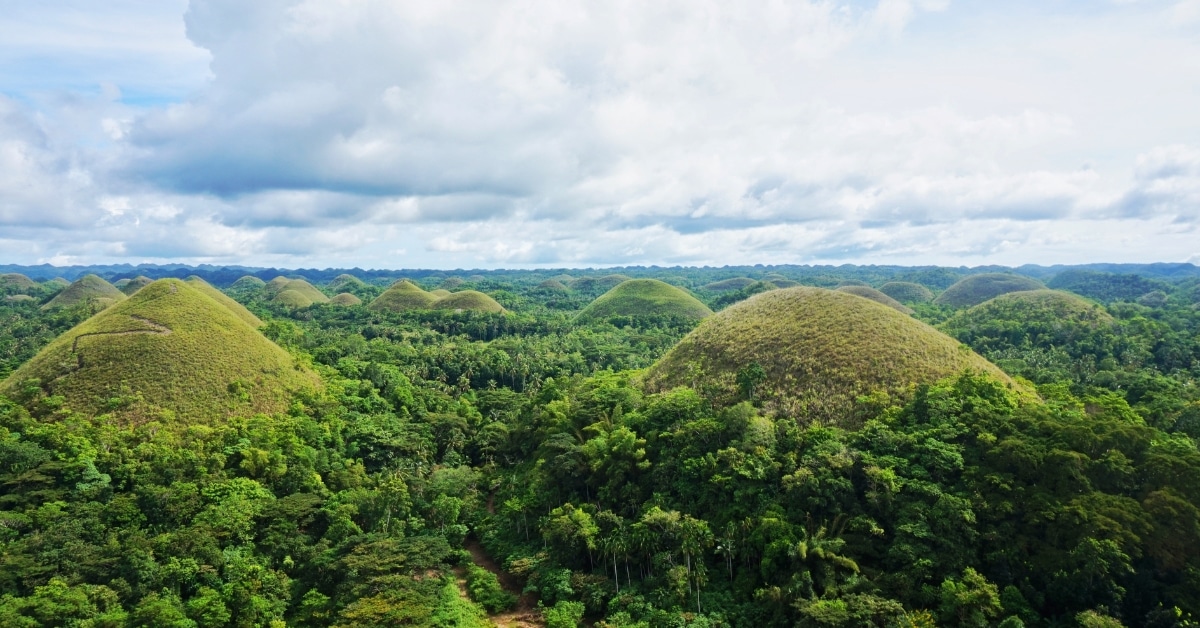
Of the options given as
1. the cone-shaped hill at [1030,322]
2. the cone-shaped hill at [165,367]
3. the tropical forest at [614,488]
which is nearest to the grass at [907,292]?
the cone-shaped hill at [1030,322]

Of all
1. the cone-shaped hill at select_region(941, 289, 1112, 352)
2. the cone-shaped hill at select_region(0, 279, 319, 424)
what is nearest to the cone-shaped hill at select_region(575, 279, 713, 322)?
the cone-shaped hill at select_region(941, 289, 1112, 352)

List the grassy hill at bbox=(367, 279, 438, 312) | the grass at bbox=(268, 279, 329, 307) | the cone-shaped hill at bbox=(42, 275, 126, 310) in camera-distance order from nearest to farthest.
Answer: the cone-shaped hill at bbox=(42, 275, 126, 310), the grassy hill at bbox=(367, 279, 438, 312), the grass at bbox=(268, 279, 329, 307)

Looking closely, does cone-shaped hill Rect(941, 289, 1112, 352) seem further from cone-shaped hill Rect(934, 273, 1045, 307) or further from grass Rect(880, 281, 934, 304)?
grass Rect(880, 281, 934, 304)

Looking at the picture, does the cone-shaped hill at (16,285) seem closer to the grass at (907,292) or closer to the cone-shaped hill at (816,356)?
the cone-shaped hill at (816,356)

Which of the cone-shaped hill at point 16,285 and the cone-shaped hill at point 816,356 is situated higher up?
the cone-shaped hill at point 16,285

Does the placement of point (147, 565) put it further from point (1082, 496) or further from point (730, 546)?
point (1082, 496)

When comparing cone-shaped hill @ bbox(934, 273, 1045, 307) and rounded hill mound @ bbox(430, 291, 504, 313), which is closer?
rounded hill mound @ bbox(430, 291, 504, 313)
